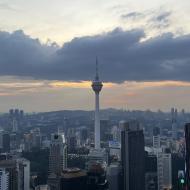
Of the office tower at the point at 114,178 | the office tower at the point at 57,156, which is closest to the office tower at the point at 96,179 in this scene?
the office tower at the point at 114,178

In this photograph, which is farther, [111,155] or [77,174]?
[111,155]

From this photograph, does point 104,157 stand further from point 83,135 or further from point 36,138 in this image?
point 83,135

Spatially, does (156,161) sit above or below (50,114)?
→ below

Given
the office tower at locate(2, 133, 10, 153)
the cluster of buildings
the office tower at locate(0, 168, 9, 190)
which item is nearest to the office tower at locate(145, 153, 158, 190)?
the cluster of buildings

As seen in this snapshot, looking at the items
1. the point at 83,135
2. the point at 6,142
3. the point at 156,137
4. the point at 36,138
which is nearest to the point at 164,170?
the point at 156,137

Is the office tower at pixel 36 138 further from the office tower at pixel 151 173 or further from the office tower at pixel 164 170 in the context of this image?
the office tower at pixel 164 170

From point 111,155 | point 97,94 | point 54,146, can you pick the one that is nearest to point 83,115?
point 97,94

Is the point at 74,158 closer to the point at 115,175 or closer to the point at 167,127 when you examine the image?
the point at 115,175
